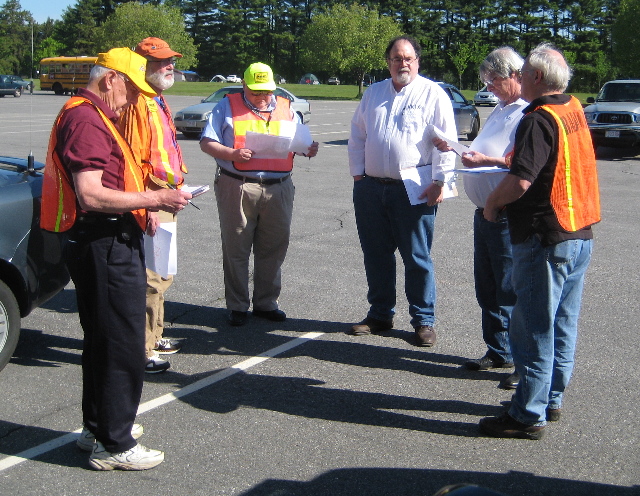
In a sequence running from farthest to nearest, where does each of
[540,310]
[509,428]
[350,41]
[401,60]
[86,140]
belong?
1. [350,41]
2. [401,60]
3. [509,428]
4. [540,310]
5. [86,140]

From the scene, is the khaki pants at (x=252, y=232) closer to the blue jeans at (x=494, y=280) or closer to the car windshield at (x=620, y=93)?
the blue jeans at (x=494, y=280)

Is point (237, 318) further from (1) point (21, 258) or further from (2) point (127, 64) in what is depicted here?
(2) point (127, 64)

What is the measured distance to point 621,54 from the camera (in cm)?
5119

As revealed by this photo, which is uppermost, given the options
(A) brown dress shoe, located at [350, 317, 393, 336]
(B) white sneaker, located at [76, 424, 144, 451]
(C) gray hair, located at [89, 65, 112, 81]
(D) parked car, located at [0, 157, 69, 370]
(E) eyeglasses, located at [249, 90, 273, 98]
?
(C) gray hair, located at [89, 65, 112, 81]

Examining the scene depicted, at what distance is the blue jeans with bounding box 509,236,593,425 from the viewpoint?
3869mm

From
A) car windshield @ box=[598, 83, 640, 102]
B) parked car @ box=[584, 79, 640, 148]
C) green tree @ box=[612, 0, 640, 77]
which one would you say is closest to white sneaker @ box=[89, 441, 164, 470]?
parked car @ box=[584, 79, 640, 148]

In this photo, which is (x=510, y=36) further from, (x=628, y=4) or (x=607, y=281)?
(x=607, y=281)

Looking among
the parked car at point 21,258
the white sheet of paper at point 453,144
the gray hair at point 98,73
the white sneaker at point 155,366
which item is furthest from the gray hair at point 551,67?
the parked car at point 21,258

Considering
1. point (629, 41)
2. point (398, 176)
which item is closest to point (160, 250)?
point (398, 176)

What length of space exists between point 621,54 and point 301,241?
160 feet

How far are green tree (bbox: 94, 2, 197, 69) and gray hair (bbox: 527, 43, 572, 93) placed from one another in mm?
72435

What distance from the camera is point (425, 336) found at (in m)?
5.47

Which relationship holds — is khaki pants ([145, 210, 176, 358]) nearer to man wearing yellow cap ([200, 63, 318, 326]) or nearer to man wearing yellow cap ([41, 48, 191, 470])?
man wearing yellow cap ([200, 63, 318, 326])

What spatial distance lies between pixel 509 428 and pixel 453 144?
1.81 metres
